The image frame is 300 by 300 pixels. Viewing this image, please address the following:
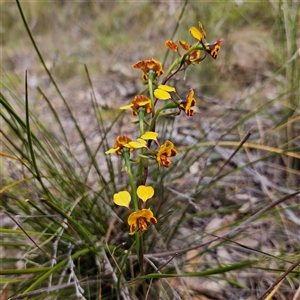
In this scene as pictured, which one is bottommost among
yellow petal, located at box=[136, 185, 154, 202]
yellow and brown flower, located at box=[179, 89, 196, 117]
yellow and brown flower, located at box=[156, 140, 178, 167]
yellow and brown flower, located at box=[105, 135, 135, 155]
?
yellow petal, located at box=[136, 185, 154, 202]

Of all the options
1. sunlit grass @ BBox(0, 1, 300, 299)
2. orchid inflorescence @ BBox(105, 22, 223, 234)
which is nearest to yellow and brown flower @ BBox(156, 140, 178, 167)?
orchid inflorescence @ BBox(105, 22, 223, 234)

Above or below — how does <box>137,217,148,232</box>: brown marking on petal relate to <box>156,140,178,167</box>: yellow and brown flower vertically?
below

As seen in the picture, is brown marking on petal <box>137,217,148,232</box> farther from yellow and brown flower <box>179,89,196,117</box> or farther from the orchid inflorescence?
yellow and brown flower <box>179,89,196,117</box>

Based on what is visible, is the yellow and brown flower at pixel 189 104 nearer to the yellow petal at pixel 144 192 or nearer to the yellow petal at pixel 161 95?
the yellow petal at pixel 161 95

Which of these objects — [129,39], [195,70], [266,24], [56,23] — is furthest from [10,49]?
[266,24]

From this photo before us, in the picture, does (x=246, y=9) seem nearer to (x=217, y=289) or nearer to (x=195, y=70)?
(x=195, y=70)

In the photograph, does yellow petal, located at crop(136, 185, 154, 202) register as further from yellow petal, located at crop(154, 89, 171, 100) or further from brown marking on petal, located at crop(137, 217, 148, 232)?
yellow petal, located at crop(154, 89, 171, 100)

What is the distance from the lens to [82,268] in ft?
2.91

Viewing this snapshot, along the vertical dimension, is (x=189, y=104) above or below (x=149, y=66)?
below

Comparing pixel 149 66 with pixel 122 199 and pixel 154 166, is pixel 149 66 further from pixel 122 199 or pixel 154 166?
pixel 154 166

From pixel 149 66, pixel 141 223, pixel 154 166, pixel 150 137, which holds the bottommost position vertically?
pixel 141 223

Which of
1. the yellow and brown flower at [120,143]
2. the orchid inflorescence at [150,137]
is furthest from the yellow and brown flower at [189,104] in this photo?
the yellow and brown flower at [120,143]

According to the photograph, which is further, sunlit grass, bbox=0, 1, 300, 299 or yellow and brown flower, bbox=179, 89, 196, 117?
sunlit grass, bbox=0, 1, 300, 299

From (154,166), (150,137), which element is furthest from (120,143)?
(154,166)
